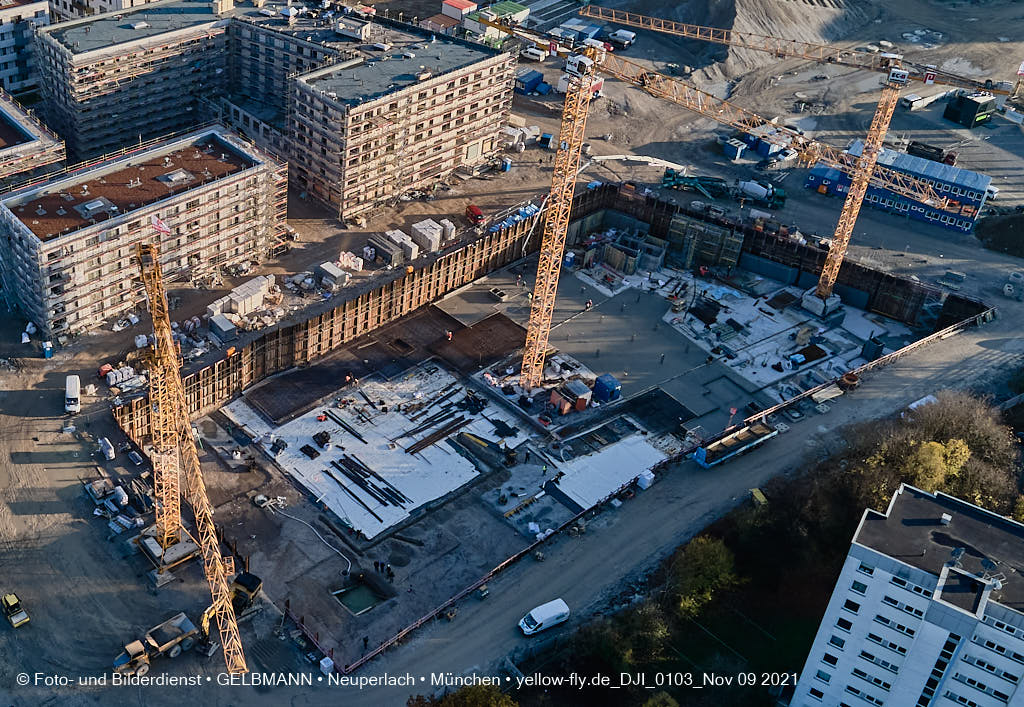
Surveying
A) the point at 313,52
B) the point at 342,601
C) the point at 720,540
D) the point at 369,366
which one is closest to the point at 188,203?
the point at 369,366

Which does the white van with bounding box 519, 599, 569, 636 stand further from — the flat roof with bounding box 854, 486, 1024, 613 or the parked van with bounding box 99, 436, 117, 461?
the parked van with bounding box 99, 436, 117, 461

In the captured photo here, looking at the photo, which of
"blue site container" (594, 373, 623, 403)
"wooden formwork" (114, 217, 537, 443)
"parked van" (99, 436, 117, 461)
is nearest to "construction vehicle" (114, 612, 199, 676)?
"parked van" (99, 436, 117, 461)

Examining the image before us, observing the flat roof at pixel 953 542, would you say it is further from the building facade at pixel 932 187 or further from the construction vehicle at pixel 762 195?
the building facade at pixel 932 187

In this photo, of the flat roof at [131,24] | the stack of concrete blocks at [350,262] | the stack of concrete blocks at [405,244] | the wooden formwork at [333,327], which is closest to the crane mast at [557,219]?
the wooden formwork at [333,327]

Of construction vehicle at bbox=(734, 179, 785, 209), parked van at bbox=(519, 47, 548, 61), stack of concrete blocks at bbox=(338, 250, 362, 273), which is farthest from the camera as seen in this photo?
parked van at bbox=(519, 47, 548, 61)

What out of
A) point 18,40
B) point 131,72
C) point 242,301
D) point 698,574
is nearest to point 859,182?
point 698,574
